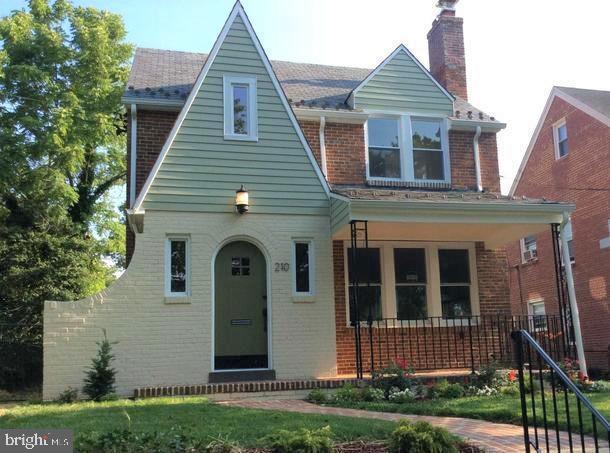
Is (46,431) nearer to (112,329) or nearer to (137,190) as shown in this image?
(112,329)

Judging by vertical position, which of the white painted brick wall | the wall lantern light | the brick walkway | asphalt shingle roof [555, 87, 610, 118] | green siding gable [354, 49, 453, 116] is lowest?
the brick walkway

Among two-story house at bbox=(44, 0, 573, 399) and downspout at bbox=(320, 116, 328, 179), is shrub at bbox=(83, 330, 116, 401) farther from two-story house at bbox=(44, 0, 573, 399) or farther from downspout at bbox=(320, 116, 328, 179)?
downspout at bbox=(320, 116, 328, 179)

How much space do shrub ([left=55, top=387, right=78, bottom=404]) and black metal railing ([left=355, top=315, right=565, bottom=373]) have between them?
199 inches

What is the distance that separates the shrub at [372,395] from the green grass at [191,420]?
6.50ft

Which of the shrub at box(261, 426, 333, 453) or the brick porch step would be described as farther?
the brick porch step

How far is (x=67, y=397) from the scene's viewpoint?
9414 mm

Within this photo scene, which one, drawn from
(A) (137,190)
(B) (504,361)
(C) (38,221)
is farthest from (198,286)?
(C) (38,221)

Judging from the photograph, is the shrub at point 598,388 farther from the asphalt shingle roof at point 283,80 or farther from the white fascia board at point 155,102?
the white fascia board at point 155,102

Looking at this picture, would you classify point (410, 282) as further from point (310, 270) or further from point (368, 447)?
point (368, 447)

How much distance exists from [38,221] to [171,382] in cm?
873

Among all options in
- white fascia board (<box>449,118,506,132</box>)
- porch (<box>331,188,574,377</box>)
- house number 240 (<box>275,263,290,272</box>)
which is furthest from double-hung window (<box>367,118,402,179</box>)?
house number 240 (<box>275,263,290,272</box>)

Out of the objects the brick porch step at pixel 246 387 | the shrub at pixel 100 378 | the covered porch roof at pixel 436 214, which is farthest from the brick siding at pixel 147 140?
the covered porch roof at pixel 436 214

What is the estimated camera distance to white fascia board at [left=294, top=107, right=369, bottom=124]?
12.5m

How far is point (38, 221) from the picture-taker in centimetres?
1675
